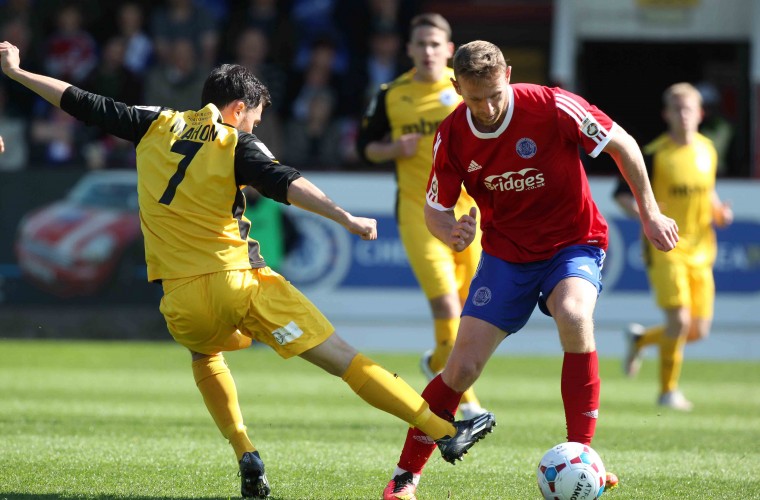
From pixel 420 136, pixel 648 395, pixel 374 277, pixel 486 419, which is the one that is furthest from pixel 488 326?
pixel 374 277

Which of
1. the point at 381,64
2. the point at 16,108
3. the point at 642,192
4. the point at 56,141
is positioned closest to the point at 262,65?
the point at 381,64

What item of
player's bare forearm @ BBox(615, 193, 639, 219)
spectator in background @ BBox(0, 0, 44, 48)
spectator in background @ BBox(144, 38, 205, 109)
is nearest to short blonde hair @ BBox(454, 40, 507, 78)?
player's bare forearm @ BBox(615, 193, 639, 219)

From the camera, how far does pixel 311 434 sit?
8125 millimetres

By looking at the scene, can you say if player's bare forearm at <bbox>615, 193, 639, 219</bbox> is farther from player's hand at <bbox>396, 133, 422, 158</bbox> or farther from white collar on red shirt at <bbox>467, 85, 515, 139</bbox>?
white collar on red shirt at <bbox>467, 85, 515, 139</bbox>

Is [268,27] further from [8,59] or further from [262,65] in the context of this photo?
[8,59]

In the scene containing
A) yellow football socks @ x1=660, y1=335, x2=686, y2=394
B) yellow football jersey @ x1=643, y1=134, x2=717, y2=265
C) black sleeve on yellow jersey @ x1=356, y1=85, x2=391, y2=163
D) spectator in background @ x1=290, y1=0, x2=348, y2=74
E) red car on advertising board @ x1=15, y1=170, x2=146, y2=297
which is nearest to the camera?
black sleeve on yellow jersey @ x1=356, y1=85, x2=391, y2=163

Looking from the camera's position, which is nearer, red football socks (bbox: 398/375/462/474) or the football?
the football

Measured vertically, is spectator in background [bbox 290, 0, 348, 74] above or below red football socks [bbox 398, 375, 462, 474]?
above

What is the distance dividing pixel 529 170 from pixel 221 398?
1.89 metres

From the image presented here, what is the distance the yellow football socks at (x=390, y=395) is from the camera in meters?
5.64

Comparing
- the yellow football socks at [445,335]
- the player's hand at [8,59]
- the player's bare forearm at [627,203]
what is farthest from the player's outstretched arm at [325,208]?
the player's bare forearm at [627,203]

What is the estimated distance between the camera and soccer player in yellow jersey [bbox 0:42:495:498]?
219 inches

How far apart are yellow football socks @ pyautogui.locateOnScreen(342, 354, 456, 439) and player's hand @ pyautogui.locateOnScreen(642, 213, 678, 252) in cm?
134

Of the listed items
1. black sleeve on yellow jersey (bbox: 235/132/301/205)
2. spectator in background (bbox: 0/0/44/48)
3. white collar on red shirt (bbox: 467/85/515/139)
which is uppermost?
spectator in background (bbox: 0/0/44/48)
